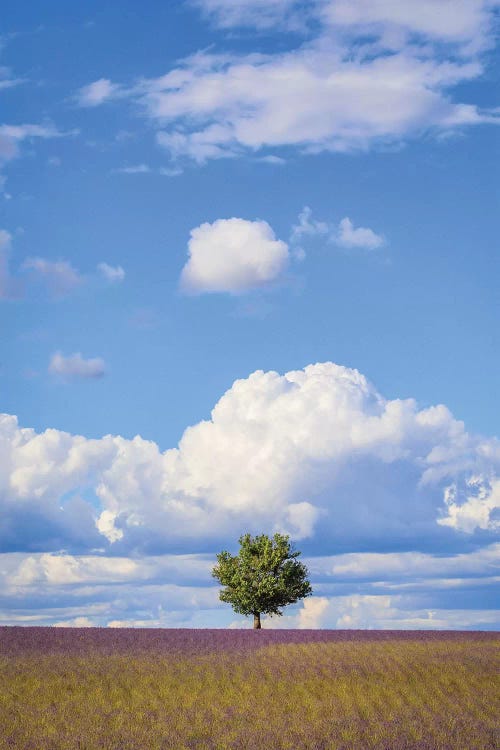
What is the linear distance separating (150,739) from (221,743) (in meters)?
1.92

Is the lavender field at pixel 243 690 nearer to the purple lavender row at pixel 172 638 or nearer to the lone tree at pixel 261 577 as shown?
the purple lavender row at pixel 172 638

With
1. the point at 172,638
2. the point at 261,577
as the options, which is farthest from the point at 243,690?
the point at 261,577

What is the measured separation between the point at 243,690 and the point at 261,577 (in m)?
24.1

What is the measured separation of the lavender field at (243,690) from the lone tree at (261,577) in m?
9.32

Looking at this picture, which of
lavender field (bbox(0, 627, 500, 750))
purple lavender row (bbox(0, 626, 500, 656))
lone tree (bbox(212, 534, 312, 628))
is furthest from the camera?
lone tree (bbox(212, 534, 312, 628))

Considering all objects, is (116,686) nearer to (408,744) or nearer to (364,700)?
(364,700)

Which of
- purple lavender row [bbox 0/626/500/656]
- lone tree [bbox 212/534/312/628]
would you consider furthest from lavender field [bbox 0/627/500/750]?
lone tree [bbox 212/534/312/628]

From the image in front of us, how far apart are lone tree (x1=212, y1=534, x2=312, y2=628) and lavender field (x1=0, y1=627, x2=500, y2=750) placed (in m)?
9.32

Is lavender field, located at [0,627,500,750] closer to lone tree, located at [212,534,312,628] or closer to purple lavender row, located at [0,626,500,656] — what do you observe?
purple lavender row, located at [0,626,500,656]

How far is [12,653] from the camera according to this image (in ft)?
119

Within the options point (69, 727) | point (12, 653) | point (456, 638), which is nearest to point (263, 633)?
point (456, 638)

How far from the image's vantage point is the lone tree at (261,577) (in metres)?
54.0

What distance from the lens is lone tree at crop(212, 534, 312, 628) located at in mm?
53969

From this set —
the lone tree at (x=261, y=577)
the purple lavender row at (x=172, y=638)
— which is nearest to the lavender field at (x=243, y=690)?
the purple lavender row at (x=172, y=638)
